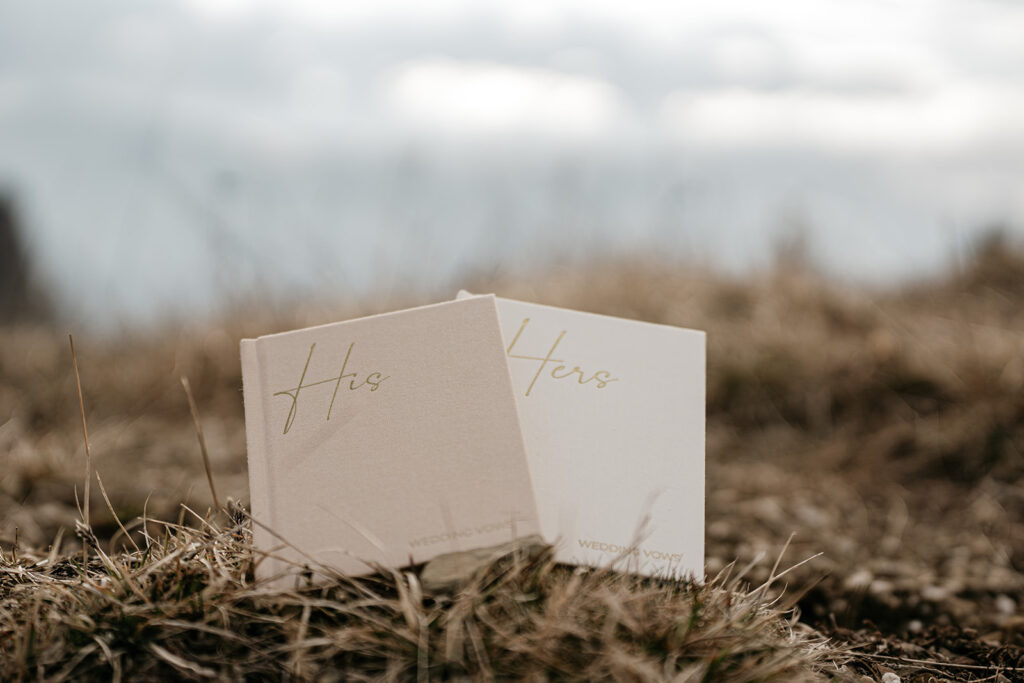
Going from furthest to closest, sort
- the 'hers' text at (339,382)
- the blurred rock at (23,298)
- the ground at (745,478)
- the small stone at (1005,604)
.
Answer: the blurred rock at (23,298)
the small stone at (1005,604)
the 'hers' text at (339,382)
the ground at (745,478)

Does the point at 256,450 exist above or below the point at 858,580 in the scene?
above

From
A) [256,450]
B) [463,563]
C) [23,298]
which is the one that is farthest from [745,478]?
[23,298]

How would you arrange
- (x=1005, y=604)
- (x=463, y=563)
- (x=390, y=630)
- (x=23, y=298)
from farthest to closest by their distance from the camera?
(x=23, y=298), (x=1005, y=604), (x=463, y=563), (x=390, y=630)

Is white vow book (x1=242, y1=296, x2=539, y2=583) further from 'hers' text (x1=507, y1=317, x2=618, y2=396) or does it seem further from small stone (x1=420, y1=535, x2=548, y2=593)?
'hers' text (x1=507, y1=317, x2=618, y2=396)

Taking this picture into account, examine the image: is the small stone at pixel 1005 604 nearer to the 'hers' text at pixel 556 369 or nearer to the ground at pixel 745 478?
the ground at pixel 745 478

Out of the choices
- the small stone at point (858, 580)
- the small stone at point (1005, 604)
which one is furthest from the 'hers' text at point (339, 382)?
the small stone at point (1005, 604)

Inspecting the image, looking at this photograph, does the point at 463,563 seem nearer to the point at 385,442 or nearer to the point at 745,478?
the point at 385,442

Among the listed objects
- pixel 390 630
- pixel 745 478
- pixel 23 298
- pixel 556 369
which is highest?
pixel 556 369

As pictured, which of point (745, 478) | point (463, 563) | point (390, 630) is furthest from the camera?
point (745, 478)
